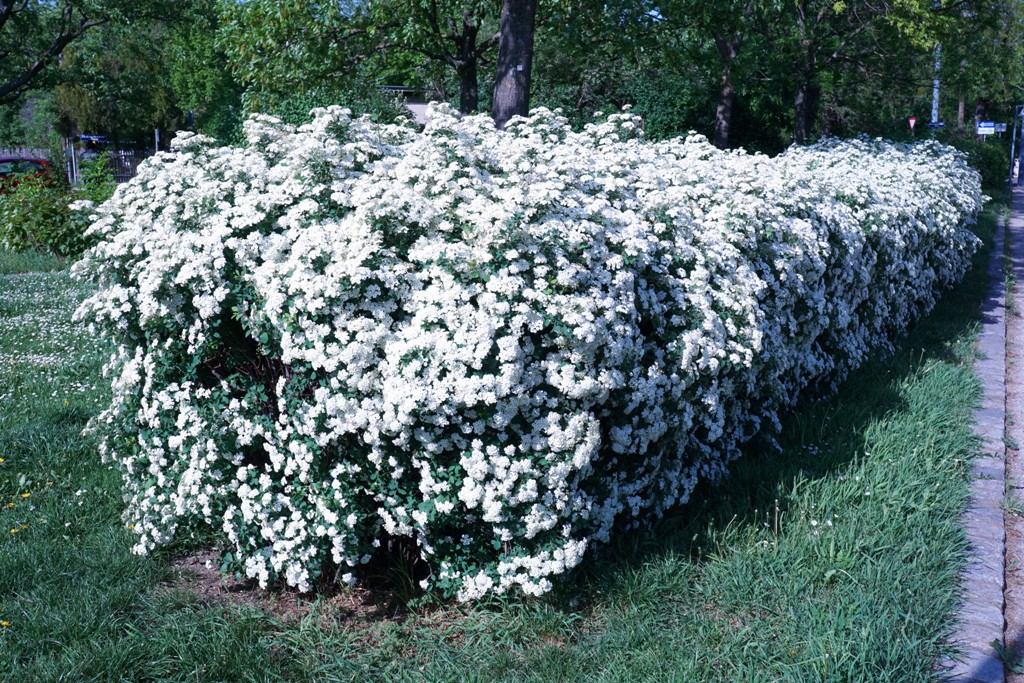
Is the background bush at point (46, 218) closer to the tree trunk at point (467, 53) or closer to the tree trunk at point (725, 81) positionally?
the tree trunk at point (467, 53)

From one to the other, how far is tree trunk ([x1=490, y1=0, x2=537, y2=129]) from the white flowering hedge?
4225 mm

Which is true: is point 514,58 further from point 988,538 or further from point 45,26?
point 45,26

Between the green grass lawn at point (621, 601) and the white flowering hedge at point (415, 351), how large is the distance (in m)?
0.18

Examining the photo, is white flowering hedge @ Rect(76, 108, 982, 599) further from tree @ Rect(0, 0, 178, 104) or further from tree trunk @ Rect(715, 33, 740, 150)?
tree @ Rect(0, 0, 178, 104)

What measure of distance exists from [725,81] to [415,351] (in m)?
13.2

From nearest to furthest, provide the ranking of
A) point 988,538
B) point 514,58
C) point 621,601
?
point 621,601
point 988,538
point 514,58

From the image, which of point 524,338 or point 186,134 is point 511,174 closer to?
point 524,338

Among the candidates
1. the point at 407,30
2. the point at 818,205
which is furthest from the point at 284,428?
the point at 407,30

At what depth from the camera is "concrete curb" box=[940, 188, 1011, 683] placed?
3.03 metres

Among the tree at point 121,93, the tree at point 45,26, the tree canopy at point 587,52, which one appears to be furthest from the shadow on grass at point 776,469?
the tree at point 121,93

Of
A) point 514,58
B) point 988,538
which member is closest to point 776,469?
point 988,538

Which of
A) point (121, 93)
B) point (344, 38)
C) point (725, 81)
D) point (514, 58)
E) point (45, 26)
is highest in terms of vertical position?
point (45, 26)

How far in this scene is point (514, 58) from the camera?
8.32 meters

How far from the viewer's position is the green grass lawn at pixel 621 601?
2.97 meters
